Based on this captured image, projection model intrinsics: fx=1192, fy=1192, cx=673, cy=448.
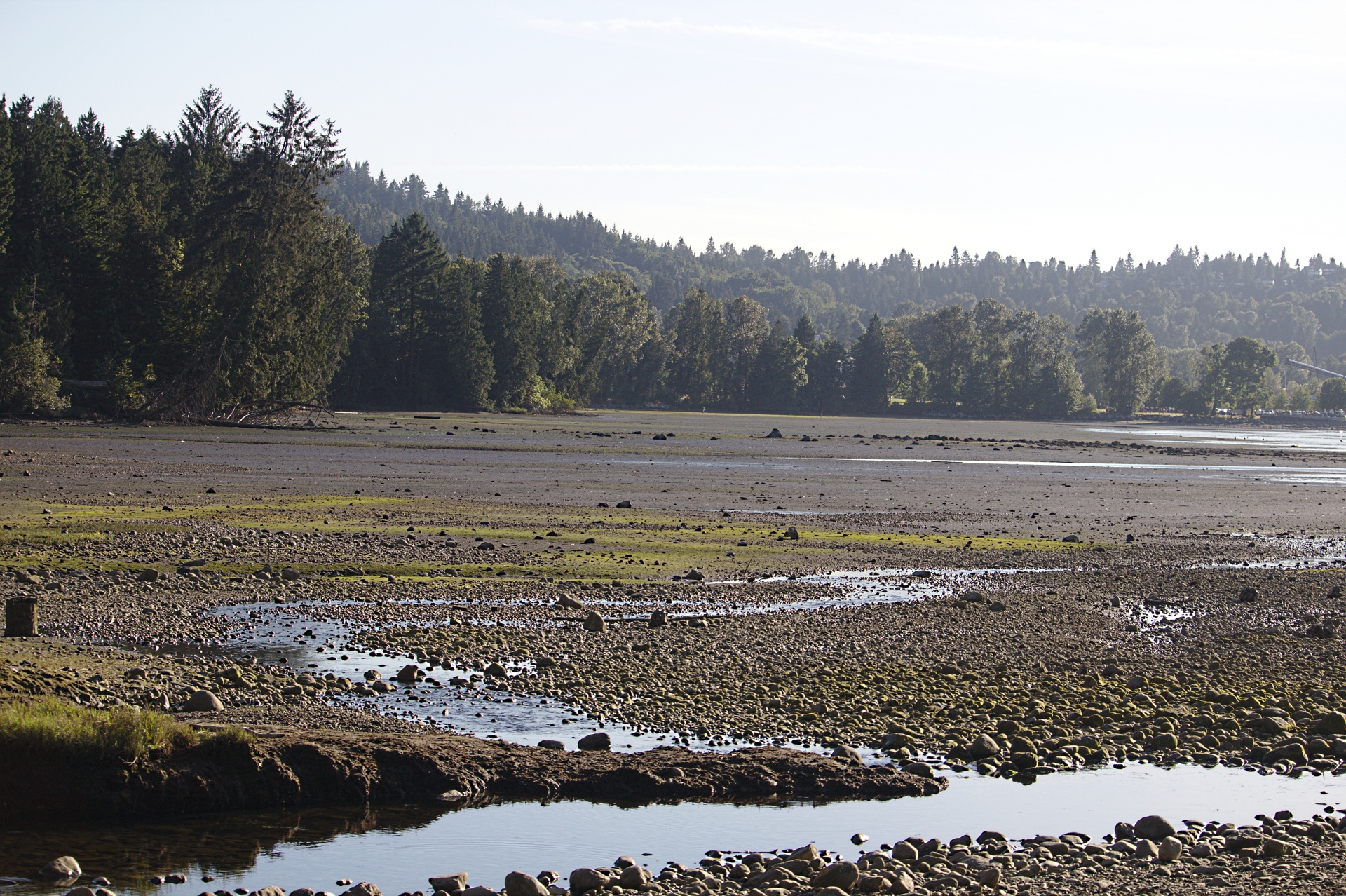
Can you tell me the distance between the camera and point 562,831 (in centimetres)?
988

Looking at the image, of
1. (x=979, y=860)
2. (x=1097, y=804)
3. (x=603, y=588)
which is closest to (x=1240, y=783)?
(x=1097, y=804)

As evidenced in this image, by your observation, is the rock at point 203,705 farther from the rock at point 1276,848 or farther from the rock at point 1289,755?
the rock at point 1289,755

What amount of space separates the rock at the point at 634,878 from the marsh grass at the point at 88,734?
413 cm

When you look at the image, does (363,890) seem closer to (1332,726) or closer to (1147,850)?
(1147,850)

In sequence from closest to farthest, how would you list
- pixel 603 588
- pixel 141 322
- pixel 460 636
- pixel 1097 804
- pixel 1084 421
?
pixel 1097 804 < pixel 460 636 < pixel 603 588 < pixel 141 322 < pixel 1084 421

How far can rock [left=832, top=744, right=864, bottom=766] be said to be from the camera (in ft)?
37.6

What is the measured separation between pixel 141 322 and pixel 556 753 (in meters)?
71.1

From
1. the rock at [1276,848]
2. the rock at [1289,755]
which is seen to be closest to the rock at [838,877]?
the rock at [1276,848]

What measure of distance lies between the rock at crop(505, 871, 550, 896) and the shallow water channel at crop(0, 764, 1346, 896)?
0.47 metres

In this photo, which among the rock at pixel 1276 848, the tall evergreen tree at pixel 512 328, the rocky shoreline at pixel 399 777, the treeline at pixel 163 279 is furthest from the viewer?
the tall evergreen tree at pixel 512 328

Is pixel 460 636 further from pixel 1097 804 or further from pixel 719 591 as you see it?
pixel 1097 804

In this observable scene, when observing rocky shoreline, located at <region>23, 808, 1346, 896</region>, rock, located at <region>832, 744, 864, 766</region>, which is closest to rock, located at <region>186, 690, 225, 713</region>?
rocky shoreline, located at <region>23, 808, 1346, 896</region>

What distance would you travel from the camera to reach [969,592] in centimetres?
2120

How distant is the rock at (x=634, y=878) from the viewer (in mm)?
8398
